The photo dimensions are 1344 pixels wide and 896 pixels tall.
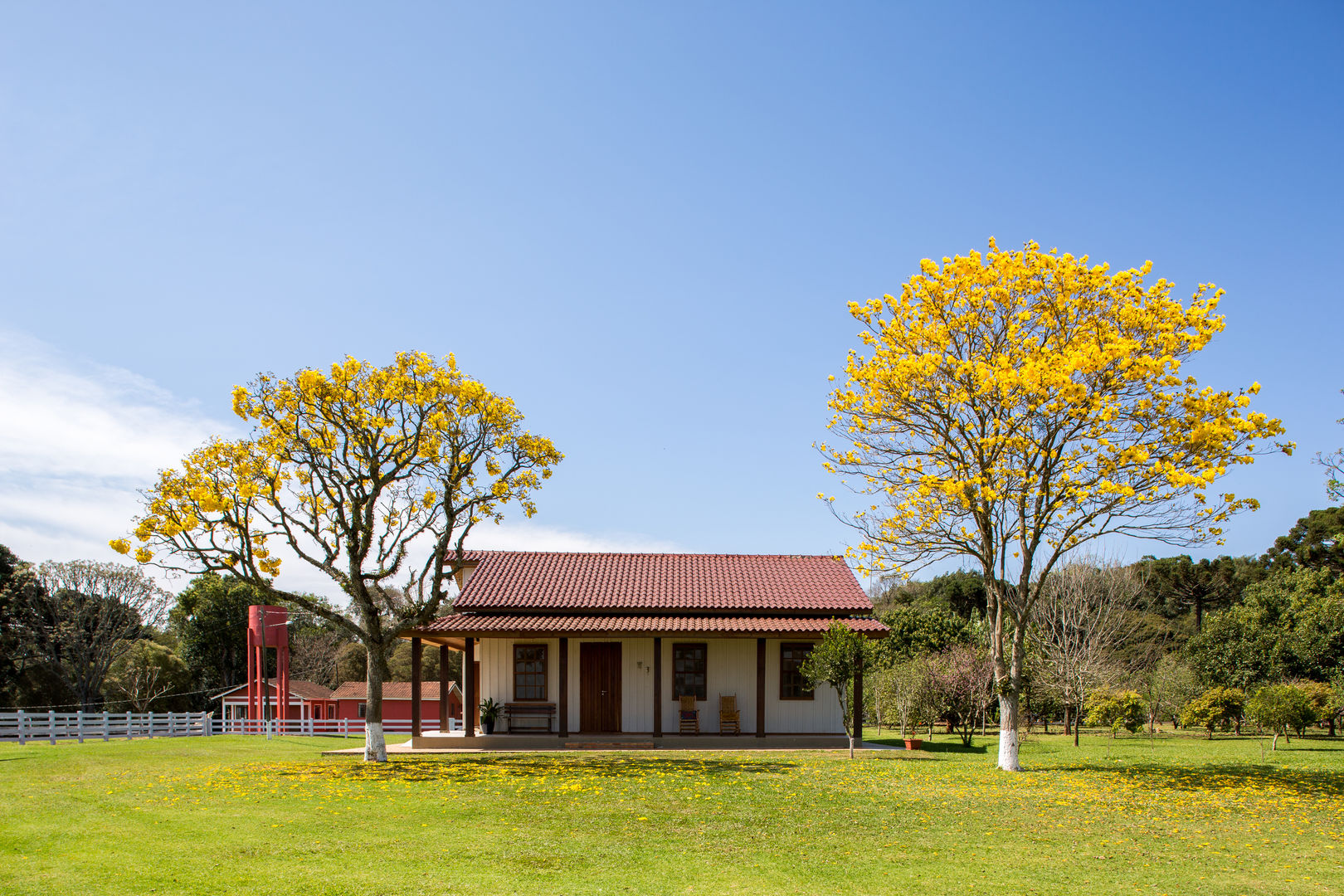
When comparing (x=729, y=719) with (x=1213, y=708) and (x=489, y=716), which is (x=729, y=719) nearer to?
(x=489, y=716)

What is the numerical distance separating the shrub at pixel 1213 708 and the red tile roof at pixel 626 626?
1235 centimetres

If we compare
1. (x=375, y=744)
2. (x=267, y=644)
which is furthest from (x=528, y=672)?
(x=267, y=644)

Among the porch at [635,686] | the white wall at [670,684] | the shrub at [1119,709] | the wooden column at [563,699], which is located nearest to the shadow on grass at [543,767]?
the wooden column at [563,699]

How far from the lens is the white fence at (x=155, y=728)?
24344 mm

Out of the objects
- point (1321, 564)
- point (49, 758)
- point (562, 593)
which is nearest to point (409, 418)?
point (562, 593)

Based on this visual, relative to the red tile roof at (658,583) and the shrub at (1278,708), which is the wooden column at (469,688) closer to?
the red tile roof at (658,583)

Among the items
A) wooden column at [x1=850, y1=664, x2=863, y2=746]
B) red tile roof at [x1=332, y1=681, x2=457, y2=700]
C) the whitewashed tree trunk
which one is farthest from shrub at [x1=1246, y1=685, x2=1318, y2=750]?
red tile roof at [x1=332, y1=681, x2=457, y2=700]

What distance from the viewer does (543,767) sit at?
1720 cm

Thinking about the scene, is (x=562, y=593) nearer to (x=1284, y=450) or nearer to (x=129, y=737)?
(x=129, y=737)

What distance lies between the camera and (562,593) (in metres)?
24.8

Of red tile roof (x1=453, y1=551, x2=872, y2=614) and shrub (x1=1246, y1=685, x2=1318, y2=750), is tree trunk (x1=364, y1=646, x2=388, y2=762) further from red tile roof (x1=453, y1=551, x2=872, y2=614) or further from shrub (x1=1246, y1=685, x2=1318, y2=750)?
shrub (x1=1246, y1=685, x2=1318, y2=750)

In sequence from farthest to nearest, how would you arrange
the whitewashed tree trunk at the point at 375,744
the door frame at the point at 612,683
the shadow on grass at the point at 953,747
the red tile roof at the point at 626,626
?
the door frame at the point at 612,683, the shadow on grass at the point at 953,747, the red tile roof at the point at 626,626, the whitewashed tree trunk at the point at 375,744

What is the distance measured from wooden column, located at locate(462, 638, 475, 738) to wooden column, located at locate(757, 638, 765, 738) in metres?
6.71

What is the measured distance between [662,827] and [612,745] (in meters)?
10.8
